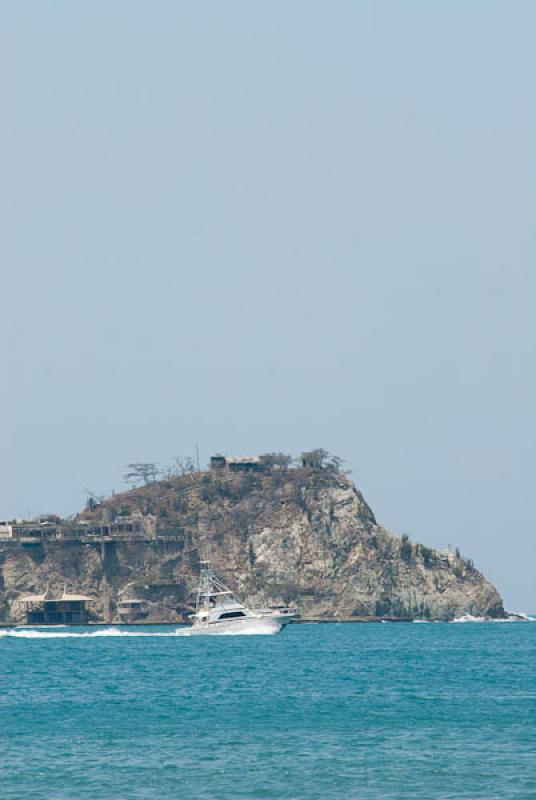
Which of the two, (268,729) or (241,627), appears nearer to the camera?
(268,729)

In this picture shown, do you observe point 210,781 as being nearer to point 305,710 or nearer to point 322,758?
point 322,758

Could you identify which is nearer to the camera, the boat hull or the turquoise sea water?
the turquoise sea water

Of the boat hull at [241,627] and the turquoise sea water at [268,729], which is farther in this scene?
the boat hull at [241,627]

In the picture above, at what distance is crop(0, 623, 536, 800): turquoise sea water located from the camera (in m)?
57.7

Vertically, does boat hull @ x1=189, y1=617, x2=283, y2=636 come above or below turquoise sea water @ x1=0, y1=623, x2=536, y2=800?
above

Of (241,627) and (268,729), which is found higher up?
(241,627)

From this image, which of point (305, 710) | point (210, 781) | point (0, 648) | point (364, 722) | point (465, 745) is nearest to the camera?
point (210, 781)

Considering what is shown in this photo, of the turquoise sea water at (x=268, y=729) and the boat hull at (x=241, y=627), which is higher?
the boat hull at (x=241, y=627)

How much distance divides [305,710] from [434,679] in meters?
28.8

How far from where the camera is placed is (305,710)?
86.6 m

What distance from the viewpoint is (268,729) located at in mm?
76062

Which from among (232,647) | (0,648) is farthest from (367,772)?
(0,648)

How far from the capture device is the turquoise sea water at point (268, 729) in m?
57.7

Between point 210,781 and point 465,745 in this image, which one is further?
point 465,745
